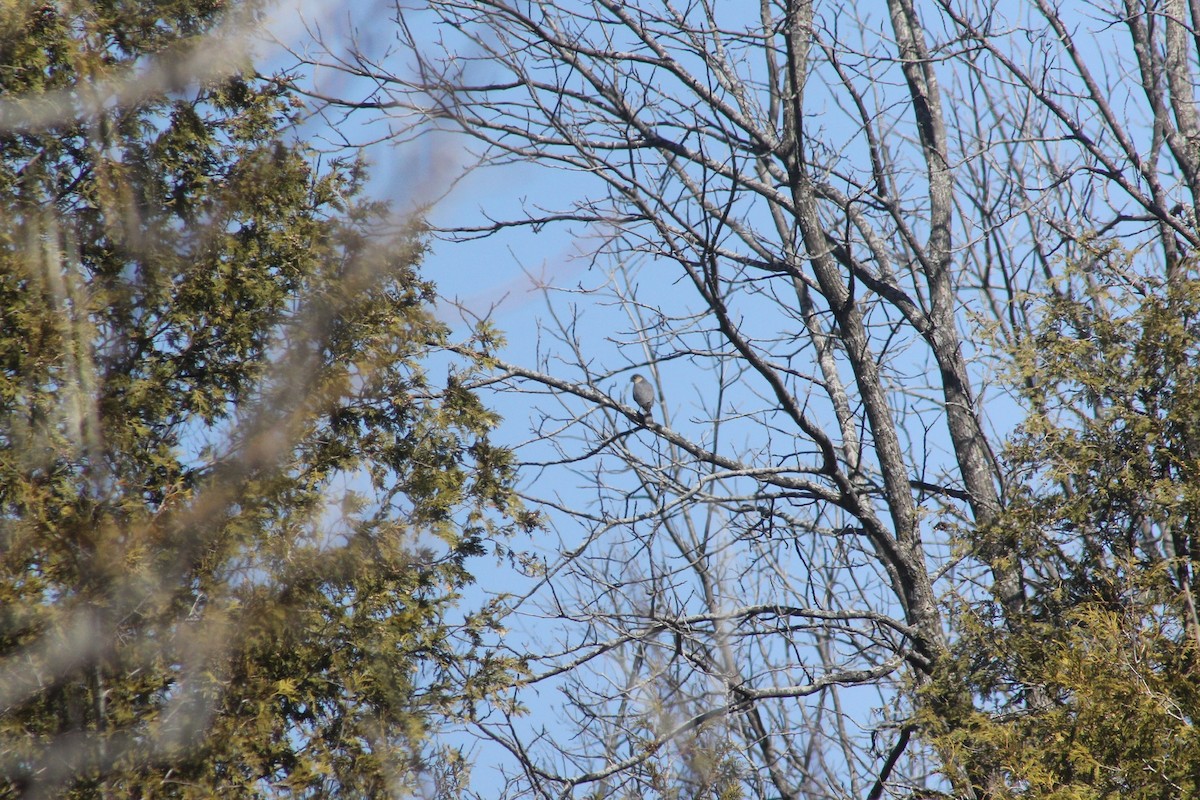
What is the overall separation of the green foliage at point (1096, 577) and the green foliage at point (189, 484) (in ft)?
5.68

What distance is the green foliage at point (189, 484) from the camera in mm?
2600

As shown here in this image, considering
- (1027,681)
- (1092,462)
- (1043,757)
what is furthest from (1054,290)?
(1043,757)

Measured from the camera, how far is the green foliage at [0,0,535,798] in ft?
8.53

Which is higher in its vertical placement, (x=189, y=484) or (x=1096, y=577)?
(x=189, y=484)

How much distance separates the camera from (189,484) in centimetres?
320

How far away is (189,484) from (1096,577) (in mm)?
2999

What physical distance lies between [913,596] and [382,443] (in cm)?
256

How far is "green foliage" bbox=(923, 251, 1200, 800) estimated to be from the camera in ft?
9.45

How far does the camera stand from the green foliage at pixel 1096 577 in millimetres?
2881

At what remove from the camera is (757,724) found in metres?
7.32

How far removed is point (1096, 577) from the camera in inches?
137

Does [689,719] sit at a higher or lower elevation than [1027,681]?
higher

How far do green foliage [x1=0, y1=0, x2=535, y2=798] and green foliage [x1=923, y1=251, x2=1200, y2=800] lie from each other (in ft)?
5.68

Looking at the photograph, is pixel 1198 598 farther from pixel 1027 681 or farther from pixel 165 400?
pixel 165 400
